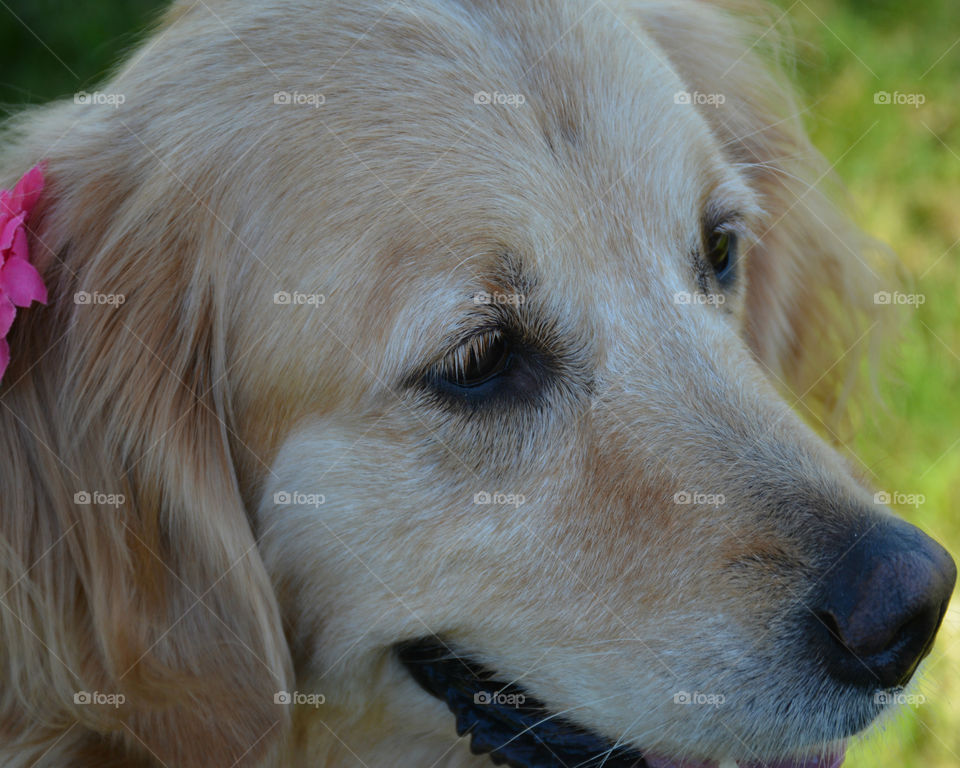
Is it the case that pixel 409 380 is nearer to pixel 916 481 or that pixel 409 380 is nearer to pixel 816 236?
pixel 816 236

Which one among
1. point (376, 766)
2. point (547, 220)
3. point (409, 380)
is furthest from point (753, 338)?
point (376, 766)

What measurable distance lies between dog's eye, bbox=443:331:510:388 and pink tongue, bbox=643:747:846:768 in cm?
103

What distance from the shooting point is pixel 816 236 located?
366cm

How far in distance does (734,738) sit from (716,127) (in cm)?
194
